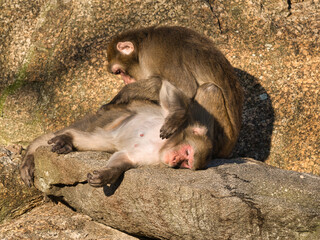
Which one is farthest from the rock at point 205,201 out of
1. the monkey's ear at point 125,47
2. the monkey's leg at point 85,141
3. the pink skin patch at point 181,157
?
the monkey's ear at point 125,47

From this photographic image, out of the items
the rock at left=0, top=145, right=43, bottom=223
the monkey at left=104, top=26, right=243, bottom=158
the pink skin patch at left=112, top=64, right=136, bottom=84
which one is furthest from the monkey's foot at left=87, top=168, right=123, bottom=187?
the pink skin patch at left=112, top=64, right=136, bottom=84

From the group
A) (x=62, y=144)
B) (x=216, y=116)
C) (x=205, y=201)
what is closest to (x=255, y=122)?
(x=216, y=116)

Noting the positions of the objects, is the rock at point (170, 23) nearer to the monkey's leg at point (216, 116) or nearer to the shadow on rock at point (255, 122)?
the shadow on rock at point (255, 122)

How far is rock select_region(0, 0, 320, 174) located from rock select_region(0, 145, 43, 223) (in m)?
0.60

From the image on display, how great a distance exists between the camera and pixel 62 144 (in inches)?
150

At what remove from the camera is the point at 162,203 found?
3102 millimetres

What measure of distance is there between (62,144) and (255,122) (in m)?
1.91

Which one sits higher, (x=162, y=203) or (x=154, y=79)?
(x=154, y=79)

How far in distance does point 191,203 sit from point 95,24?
2.85 metres

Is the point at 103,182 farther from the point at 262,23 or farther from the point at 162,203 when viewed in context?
the point at 262,23

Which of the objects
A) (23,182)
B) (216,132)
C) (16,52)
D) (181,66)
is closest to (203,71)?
(181,66)

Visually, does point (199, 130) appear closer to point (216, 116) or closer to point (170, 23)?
point (216, 116)

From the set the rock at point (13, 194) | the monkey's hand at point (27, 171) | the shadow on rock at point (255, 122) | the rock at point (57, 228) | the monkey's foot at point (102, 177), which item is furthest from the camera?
the shadow on rock at point (255, 122)

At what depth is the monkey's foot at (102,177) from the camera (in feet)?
10.5
